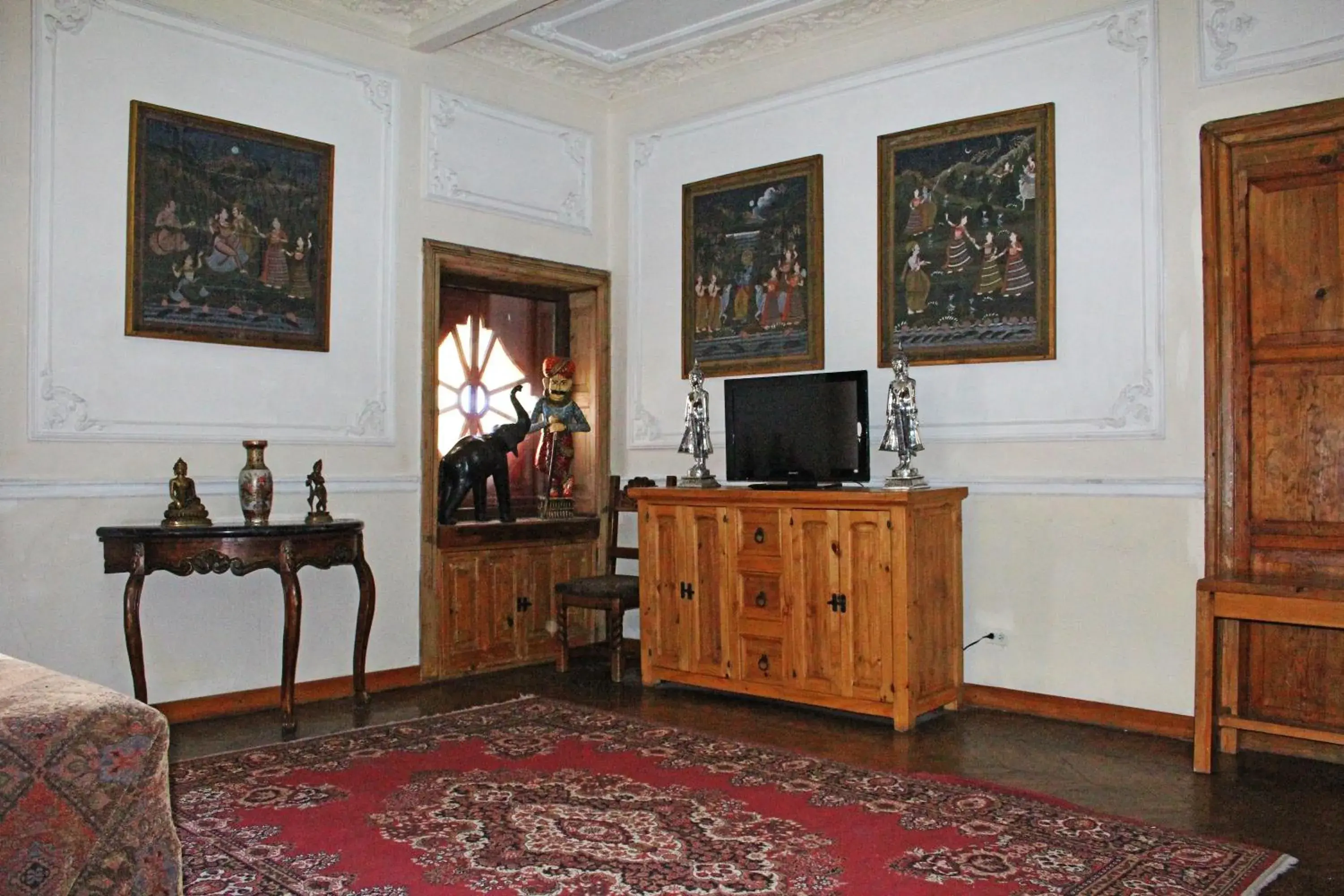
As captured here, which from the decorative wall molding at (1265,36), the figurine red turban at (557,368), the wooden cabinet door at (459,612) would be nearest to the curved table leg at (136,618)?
the wooden cabinet door at (459,612)

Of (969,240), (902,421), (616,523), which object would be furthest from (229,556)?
(969,240)

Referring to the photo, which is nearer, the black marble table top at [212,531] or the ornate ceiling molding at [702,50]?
the black marble table top at [212,531]

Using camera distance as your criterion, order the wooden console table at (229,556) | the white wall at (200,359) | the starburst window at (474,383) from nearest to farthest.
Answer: the wooden console table at (229,556) → the white wall at (200,359) → the starburst window at (474,383)

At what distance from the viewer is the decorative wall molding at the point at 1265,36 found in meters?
4.29

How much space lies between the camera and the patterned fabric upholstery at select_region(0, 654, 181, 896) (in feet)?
5.80

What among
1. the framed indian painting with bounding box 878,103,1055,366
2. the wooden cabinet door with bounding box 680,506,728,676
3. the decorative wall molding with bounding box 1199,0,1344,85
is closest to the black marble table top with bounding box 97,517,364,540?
the wooden cabinet door with bounding box 680,506,728,676

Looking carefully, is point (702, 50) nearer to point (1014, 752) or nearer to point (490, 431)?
point (490, 431)

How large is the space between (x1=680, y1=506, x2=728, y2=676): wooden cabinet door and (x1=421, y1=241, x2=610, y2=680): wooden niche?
1.21 meters

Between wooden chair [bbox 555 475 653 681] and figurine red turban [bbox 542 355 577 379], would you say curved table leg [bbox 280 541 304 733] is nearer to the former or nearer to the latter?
wooden chair [bbox 555 475 653 681]

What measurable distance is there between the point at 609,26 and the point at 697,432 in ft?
7.31

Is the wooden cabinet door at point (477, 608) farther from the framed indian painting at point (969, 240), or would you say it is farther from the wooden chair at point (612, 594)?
the framed indian painting at point (969, 240)

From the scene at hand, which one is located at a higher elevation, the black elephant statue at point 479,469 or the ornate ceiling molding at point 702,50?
the ornate ceiling molding at point 702,50

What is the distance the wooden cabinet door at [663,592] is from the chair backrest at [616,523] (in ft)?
2.36

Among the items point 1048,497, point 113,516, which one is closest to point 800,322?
point 1048,497
